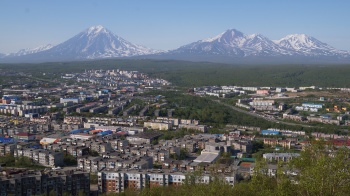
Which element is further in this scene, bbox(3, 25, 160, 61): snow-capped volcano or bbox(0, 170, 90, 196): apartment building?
bbox(3, 25, 160, 61): snow-capped volcano

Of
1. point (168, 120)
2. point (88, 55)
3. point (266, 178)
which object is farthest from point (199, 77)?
point (88, 55)

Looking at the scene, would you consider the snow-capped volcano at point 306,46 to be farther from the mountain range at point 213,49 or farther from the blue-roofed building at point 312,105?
the blue-roofed building at point 312,105

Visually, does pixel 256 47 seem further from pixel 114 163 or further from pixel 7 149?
pixel 114 163

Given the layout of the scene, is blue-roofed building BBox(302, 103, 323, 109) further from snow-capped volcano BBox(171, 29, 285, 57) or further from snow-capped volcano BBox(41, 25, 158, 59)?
snow-capped volcano BBox(41, 25, 158, 59)

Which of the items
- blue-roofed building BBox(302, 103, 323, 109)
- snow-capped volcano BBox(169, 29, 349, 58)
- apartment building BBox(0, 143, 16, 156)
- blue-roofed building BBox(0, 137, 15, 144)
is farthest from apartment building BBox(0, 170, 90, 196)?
snow-capped volcano BBox(169, 29, 349, 58)

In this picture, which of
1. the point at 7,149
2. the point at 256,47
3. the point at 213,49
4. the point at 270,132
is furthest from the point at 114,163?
the point at 256,47

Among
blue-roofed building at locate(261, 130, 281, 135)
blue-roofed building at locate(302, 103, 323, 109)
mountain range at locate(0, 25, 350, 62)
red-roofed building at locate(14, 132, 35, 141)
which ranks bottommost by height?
blue-roofed building at locate(261, 130, 281, 135)

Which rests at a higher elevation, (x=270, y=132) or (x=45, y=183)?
(x=45, y=183)

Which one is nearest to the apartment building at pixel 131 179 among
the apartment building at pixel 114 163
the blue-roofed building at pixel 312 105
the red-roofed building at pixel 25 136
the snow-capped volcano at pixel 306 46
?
the apartment building at pixel 114 163
